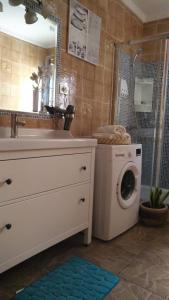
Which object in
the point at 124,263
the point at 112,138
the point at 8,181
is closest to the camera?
the point at 8,181

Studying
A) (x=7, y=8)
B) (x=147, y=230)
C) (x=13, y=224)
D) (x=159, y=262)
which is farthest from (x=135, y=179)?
(x=7, y=8)

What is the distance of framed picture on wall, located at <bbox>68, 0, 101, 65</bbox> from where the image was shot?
83.4 inches

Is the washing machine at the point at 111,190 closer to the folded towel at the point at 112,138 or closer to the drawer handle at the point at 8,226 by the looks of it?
the folded towel at the point at 112,138

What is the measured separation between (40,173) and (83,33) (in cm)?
153

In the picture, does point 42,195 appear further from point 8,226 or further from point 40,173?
point 8,226

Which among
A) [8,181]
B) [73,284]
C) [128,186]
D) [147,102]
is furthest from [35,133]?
[147,102]

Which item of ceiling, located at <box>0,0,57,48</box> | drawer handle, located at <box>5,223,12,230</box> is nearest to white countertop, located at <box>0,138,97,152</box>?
drawer handle, located at <box>5,223,12,230</box>

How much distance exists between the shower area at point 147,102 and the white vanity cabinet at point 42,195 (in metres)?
1.23

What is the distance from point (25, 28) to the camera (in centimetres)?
177

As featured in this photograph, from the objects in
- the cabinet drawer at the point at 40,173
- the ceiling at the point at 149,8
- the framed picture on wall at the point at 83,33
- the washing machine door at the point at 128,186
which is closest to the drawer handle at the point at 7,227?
the cabinet drawer at the point at 40,173

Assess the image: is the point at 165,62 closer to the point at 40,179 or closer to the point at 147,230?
the point at 147,230

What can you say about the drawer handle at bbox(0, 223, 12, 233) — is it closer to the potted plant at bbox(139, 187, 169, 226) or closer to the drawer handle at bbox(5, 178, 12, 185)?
the drawer handle at bbox(5, 178, 12, 185)

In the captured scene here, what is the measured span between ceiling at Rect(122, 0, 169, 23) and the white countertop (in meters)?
2.11

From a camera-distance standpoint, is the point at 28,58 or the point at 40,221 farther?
the point at 28,58
